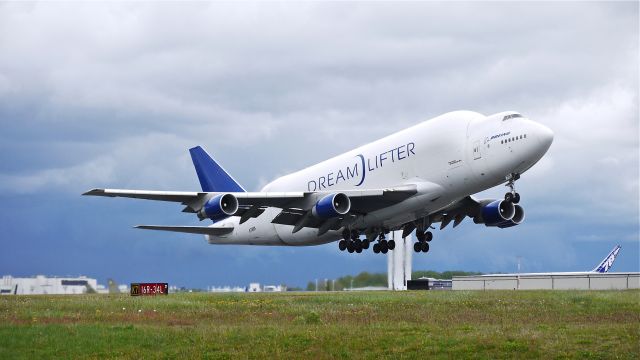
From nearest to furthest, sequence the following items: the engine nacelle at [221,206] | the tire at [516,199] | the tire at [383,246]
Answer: the tire at [516,199], the engine nacelle at [221,206], the tire at [383,246]

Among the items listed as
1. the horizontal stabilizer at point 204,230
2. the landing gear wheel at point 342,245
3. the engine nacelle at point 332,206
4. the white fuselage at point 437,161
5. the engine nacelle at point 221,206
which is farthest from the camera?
the horizontal stabilizer at point 204,230

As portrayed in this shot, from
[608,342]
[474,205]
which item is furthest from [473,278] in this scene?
[608,342]

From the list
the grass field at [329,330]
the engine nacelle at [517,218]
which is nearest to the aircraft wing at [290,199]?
the grass field at [329,330]

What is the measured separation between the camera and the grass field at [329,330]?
37562 millimetres

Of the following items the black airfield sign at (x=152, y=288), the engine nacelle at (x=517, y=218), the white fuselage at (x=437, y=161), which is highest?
the white fuselage at (x=437, y=161)

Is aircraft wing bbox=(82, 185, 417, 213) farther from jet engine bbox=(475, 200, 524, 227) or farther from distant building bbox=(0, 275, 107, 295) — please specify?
distant building bbox=(0, 275, 107, 295)

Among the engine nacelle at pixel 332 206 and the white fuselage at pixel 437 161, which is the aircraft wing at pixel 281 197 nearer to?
the engine nacelle at pixel 332 206

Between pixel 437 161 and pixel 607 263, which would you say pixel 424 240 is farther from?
pixel 607 263

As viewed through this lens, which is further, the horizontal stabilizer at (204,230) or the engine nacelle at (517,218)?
the horizontal stabilizer at (204,230)

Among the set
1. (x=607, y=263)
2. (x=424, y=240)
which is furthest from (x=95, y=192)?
(x=607, y=263)

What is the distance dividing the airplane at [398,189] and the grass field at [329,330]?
18.4 ft

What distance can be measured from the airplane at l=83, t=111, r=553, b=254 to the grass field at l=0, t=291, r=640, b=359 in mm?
5616

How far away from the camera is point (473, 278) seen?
9156 centimetres

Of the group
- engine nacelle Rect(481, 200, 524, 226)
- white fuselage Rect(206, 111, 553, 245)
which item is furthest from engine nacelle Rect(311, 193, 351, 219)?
engine nacelle Rect(481, 200, 524, 226)
